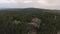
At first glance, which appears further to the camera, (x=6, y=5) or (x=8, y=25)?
(x=6, y=5)

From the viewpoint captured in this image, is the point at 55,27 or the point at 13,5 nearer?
the point at 55,27

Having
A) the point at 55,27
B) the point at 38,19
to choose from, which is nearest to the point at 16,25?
the point at 38,19

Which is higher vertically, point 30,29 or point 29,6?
point 29,6

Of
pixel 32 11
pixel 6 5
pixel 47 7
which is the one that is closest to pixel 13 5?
pixel 6 5

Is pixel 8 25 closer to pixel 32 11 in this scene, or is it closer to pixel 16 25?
pixel 16 25

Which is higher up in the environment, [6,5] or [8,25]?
[6,5]

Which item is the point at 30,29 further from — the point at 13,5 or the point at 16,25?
the point at 13,5
